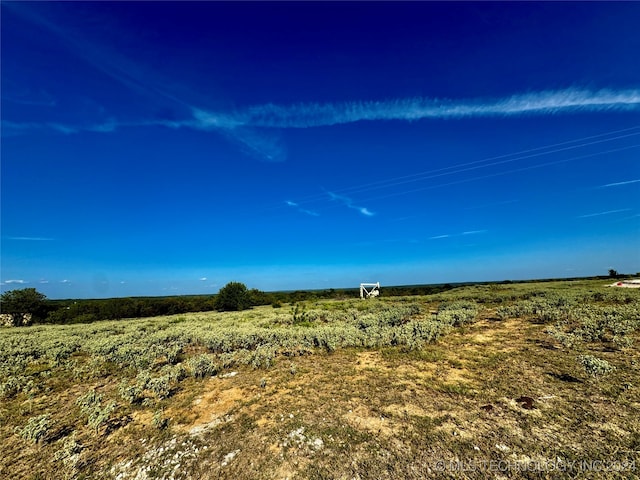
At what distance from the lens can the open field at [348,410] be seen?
4.22 metres

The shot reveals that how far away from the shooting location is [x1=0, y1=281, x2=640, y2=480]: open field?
4.22 metres

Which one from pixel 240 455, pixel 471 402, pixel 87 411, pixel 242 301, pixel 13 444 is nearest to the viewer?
pixel 240 455

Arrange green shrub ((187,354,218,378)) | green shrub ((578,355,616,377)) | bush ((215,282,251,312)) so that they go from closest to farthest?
green shrub ((578,355,616,377)) < green shrub ((187,354,218,378)) < bush ((215,282,251,312))

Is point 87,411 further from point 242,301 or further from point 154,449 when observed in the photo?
point 242,301

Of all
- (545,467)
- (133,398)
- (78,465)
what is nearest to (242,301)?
(133,398)

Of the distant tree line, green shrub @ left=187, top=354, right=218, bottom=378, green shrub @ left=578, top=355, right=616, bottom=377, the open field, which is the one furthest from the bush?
green shrub @ left=578, top=355, right=616, bottom=377

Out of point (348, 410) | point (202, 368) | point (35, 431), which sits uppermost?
point (202, 368)

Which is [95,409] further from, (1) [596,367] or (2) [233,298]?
(2) [233,298]

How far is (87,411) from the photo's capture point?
6.56m

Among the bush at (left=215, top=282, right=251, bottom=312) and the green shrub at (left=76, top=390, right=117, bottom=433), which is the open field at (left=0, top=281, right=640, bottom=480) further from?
the bush at (left=215, top=282, right=251, bottom=312)

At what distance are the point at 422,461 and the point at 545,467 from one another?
64.6 inches

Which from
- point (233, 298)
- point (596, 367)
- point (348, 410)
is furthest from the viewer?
point (233, 298)

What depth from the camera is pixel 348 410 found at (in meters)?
5.86

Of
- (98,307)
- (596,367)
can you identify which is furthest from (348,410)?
(98,307)
